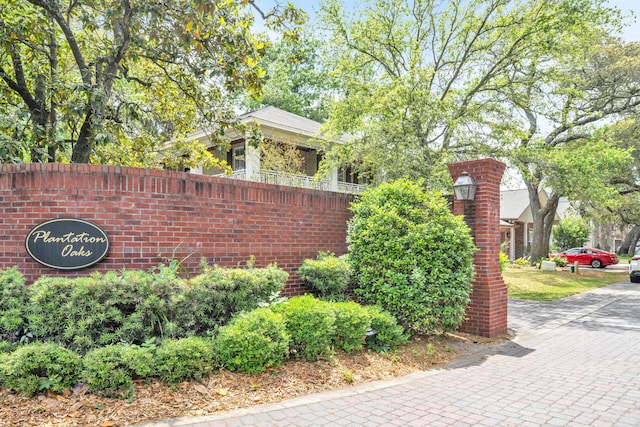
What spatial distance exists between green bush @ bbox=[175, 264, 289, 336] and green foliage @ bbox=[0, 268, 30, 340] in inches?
60.1

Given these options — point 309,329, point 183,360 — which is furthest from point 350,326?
point 183,360

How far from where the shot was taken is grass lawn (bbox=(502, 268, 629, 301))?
13695 millimetres

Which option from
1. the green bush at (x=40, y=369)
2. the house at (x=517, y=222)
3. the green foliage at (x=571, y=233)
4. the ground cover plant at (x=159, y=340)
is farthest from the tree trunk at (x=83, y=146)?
the green foliage at (x=571, y=233)

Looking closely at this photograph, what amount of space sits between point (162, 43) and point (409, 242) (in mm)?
5628

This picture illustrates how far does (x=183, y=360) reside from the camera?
420 cm

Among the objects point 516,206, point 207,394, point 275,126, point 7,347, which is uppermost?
point 275,126

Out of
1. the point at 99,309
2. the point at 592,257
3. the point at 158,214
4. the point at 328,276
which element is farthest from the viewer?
the point at 592,257

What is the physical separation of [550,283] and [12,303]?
682 inches

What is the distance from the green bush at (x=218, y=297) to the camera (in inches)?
190

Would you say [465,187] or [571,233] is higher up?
[465,187]

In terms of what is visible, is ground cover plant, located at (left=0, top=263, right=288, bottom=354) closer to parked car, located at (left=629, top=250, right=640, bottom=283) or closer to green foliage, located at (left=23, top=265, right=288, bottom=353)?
green foliage, located at (left=23, top=265, right=288, bottom=353)

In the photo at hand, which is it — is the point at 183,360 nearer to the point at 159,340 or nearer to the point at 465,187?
the point at 159,340

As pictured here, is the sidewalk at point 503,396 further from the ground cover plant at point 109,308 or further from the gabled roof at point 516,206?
the gabled roof at point 516,206

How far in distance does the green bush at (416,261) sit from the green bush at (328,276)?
28 cm
